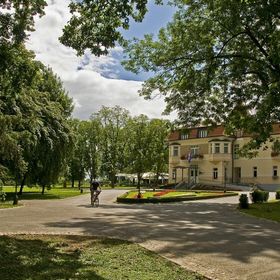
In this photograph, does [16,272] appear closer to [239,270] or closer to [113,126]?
[239,270]

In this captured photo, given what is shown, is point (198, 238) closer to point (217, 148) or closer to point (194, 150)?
point (217, 148)

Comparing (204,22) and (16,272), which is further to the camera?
(204,22)

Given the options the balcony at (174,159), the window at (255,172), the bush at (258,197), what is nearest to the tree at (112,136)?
the balcony at (174,159)

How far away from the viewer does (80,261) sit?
9039 mm

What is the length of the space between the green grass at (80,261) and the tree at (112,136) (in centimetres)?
7278

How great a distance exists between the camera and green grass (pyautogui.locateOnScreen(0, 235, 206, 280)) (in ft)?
25.9

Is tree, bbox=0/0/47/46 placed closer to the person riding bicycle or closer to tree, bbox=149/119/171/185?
the person riding bicycle

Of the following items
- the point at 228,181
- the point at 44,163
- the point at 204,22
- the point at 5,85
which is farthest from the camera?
the point at 228,181

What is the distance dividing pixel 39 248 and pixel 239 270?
4528mm

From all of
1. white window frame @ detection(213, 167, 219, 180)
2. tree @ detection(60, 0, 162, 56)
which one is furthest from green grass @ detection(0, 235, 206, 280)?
white window frame @ detection(213, 167, 219, 180)

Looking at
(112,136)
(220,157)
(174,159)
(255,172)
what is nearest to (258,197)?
(255,172)

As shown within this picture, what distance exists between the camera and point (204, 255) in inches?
415

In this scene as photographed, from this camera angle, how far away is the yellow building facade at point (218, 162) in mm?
62156

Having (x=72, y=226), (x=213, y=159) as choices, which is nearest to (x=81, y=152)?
(x=213, y=159)
